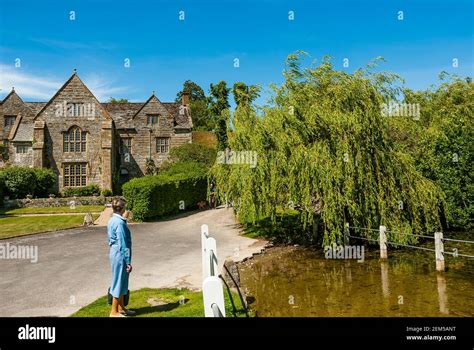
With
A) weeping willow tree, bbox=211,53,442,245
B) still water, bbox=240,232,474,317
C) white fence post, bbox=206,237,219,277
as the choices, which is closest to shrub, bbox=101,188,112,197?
weeping willow tree, bbox=211,53,442,245

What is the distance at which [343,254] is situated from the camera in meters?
13.2

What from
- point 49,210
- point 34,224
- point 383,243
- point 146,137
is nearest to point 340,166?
point 383,243

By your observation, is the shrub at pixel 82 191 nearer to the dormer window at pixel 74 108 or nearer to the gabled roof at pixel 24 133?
A: the gabled roof at pixel 24 133

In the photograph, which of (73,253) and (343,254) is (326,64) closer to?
(343,254)

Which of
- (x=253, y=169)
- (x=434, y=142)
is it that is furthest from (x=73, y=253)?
(x=434, y=142)

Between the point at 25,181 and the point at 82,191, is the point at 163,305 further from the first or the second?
the point at 82,191

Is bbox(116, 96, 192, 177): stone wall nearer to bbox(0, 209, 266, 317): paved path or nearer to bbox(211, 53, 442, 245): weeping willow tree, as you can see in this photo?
bbox(0, 209, 266, 317): paved path

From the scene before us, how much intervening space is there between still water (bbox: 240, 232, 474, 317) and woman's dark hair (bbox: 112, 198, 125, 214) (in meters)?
3.85

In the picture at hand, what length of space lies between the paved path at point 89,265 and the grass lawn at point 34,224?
1.21 m

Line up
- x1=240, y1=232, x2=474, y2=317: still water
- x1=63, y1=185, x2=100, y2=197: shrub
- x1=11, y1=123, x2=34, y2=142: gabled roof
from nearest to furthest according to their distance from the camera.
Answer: x1=240, y1=232, x2=474, y2=317: still water → x1=63, y1=185, x2=100, y2=197: shrub → x1=11, y1=123, x2=34, y2=142: gabled roof

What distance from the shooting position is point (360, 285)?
9703 millimetres

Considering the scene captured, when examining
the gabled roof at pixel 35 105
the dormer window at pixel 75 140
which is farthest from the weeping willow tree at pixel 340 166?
the gabled roof at pixel 35 105

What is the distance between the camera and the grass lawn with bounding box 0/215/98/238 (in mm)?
18688

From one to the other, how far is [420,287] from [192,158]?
1129 inches
